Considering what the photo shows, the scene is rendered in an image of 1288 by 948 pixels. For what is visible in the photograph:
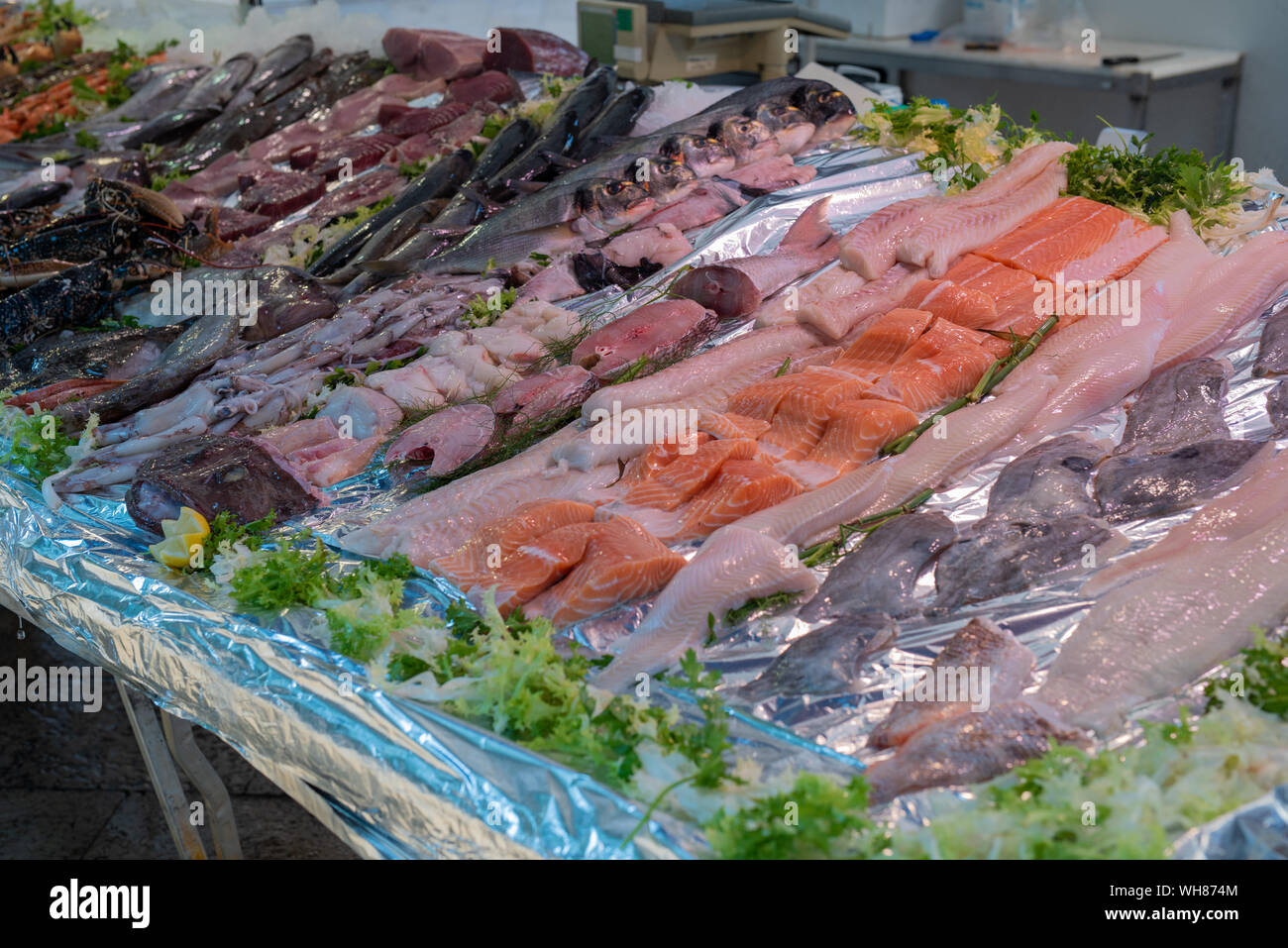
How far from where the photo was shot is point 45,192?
21.1 feet

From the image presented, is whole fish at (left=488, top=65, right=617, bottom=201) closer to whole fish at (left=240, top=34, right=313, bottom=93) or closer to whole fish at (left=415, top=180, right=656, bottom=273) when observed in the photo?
whole fish at (left=415, top=180, right=656, bottom=273)

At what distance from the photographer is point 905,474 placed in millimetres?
3045

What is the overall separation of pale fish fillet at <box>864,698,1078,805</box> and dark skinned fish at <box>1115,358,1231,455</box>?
1.22 meters

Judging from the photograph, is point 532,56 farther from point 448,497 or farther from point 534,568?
point 534,568

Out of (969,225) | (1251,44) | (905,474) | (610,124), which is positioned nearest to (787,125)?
(610,124)

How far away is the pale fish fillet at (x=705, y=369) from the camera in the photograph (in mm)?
3482

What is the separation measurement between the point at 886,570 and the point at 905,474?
47cm

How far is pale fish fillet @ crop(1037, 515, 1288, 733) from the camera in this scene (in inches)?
88.1

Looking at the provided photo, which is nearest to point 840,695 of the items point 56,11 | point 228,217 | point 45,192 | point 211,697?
point 211,697

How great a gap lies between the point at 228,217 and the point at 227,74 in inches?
98.0

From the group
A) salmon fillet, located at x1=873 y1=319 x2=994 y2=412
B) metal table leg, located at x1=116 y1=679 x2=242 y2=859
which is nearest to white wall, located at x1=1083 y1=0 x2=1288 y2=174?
salmon fillet, located at x1=873 y1=319 x2=994 y2=412

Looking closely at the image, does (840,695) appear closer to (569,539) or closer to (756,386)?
(569,539)

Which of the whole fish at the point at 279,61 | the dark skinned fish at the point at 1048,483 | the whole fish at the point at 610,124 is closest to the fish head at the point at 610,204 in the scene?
the whole fish at the point at 610,124

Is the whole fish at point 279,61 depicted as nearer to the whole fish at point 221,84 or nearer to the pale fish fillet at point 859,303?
the whole fish at point 221,84
